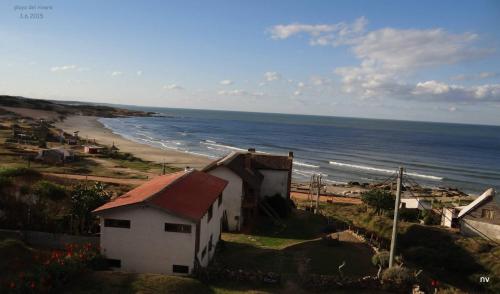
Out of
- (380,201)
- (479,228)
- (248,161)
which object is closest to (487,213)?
(479,228)

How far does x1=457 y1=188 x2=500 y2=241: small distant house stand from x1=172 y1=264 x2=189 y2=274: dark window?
28.9 m

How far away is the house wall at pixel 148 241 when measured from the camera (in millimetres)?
21578

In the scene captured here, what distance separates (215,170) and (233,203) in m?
3.04

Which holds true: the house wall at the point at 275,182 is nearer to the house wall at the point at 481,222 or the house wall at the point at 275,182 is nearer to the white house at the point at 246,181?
the white house at the point at 246,181

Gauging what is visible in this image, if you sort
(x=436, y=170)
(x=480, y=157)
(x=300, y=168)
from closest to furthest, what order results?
(x=300, y=168) → (x=436, y=170) → (x=480, y=157)

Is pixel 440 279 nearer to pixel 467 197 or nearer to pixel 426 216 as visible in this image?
pixel 426 216

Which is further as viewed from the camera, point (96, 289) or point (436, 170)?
point (436, 170)

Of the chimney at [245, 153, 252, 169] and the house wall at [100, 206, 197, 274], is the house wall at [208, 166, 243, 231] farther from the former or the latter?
the house wall at [100, 206, 197, 274]

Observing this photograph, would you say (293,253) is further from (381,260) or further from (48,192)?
(48,192)

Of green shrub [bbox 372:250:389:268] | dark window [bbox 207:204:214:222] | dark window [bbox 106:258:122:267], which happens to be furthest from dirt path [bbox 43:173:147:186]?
green shrub [bbox 372:250:389:268]

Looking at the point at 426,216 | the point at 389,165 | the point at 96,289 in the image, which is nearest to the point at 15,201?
the point at 96,289

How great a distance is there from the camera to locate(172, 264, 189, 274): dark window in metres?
21.8

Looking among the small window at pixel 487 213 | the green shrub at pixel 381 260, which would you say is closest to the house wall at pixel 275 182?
the green shrub at pixel 381 260

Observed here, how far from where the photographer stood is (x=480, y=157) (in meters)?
130
